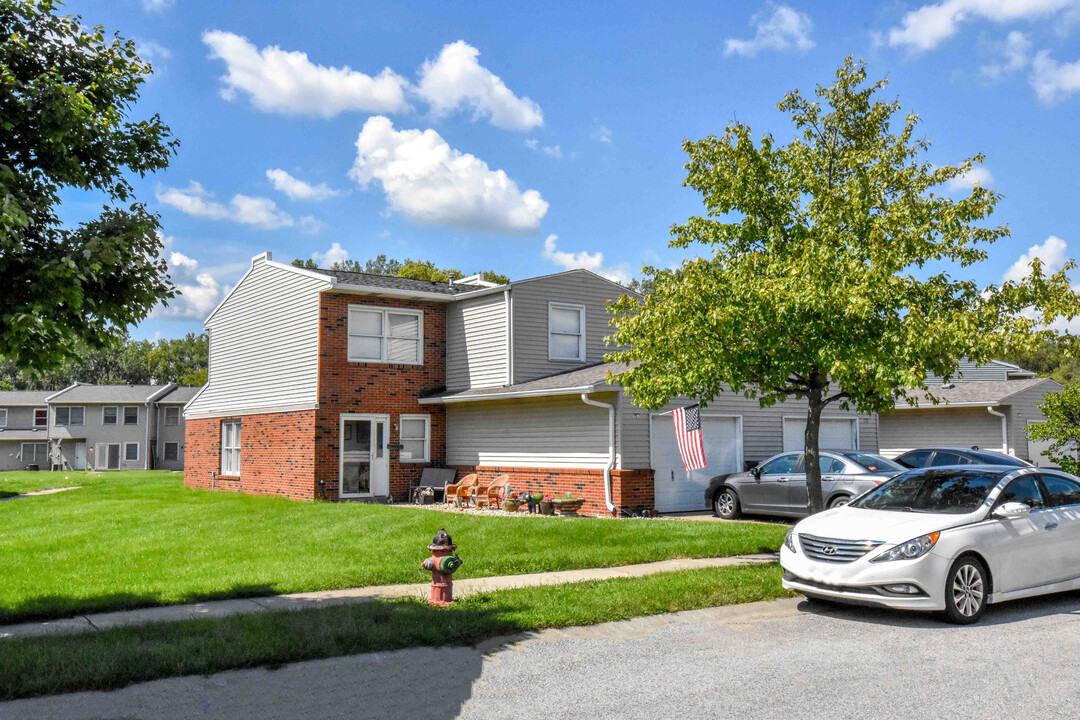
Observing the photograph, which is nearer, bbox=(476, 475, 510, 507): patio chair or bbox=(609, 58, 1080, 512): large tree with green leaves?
bbox=(609, 58, 1080, 512): large tree with green leaves

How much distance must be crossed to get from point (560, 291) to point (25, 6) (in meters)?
15.9

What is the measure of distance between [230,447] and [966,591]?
2255 centimetres

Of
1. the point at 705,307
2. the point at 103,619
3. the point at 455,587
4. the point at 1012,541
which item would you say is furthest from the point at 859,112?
the point at 103,619

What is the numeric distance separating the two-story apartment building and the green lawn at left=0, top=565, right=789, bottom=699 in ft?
30.9

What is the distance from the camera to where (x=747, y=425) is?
67.9 feet

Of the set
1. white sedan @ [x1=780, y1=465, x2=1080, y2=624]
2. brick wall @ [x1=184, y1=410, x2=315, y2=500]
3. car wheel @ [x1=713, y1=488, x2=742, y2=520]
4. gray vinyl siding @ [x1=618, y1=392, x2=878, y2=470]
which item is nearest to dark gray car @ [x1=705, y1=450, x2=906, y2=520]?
car wheel @ [x1=713, y1=488, x2=742, y2=520]

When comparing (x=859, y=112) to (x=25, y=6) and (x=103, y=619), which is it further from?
(x=103, y=619)

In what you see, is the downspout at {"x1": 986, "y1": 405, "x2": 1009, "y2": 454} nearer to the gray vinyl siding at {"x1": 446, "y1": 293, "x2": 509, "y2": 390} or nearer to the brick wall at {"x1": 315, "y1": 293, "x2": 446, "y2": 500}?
the gray vinyl siding at {"x1": 446, "y1": 293, "x2": 509, "y2": 390}

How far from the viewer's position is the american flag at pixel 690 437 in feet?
54.4

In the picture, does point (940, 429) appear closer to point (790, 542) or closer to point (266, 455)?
point (266, 455)

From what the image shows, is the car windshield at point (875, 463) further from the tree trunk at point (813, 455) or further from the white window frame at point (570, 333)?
the white window frame at point (570, 333)

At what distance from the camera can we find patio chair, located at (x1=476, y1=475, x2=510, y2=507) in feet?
64.2

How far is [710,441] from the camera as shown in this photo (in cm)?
1998

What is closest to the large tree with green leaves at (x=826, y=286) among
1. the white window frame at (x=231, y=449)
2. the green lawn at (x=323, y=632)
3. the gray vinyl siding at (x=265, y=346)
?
the green lawn at (x=323, y=632)
